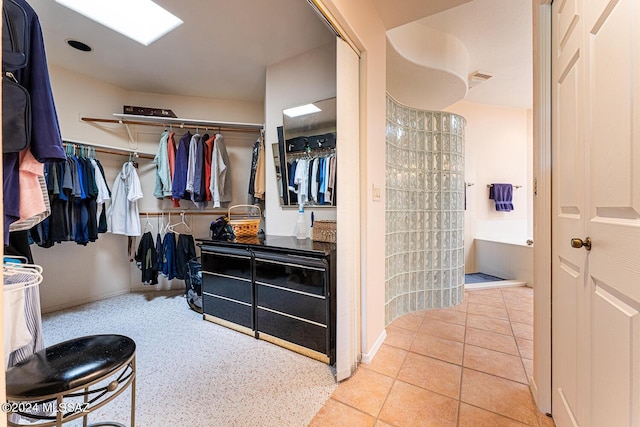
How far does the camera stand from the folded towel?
13.9 ft

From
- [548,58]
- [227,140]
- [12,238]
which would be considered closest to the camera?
[548,58]

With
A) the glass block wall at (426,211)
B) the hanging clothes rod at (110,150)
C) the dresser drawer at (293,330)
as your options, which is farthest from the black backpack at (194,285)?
the glass block wall at (426,211)

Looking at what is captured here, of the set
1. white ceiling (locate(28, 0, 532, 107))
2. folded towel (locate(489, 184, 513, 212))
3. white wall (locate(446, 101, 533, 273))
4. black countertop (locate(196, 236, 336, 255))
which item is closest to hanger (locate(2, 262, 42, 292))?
black countertop (locate(196, 236, 336, 255))

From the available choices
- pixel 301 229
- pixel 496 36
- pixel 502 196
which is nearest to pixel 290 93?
pixel 301 229

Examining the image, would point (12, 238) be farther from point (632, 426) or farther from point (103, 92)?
point (632, 426)

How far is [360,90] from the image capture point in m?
1.74

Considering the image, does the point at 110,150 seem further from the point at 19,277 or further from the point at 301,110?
the point at 19,277

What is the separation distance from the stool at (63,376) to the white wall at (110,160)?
2.39m

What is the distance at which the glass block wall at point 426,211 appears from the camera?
2.48m

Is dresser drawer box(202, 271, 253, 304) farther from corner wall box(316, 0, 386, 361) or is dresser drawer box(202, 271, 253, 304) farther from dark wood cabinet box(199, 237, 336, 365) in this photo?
corner wall box(316, 0, 386, 361)

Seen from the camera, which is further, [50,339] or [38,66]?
[50,339]

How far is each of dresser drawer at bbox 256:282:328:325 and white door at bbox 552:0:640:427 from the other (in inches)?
47.6

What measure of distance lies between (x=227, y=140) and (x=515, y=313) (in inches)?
146

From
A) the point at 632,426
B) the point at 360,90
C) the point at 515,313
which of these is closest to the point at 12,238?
the point at 360,90
